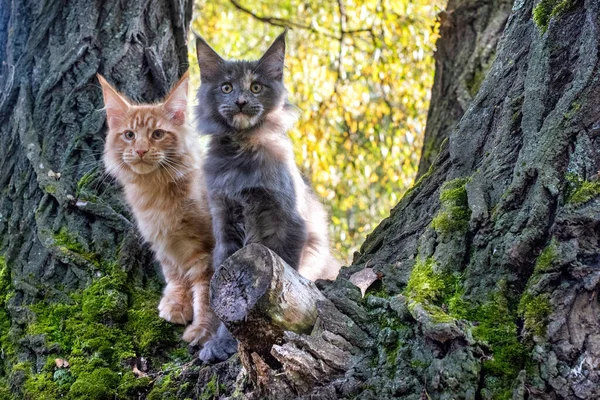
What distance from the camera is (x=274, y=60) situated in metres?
3.34

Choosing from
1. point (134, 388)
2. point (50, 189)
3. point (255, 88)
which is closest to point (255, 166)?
point (255, 88)

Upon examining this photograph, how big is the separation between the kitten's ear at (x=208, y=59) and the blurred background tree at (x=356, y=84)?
222 centimetres

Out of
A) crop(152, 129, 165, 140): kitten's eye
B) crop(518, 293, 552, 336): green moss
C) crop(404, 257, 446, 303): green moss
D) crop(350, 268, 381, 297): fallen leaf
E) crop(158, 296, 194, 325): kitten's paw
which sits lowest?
crop(158, 296, 194, 325): kitten's paw

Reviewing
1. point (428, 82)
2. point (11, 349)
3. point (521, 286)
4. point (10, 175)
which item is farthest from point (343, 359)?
point (428, 82)

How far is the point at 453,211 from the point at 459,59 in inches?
101

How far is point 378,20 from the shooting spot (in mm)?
5758

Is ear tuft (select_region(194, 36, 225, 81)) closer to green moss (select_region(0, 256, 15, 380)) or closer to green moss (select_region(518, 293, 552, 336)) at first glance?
green moss (select_region(0, 256, 15, 380))

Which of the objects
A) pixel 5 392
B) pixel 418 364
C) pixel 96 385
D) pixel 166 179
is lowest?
pixel 5 392

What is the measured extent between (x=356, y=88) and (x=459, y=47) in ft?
6.36

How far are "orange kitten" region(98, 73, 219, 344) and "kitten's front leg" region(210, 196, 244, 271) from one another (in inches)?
10.8

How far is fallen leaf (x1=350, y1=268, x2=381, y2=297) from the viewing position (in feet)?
6.96

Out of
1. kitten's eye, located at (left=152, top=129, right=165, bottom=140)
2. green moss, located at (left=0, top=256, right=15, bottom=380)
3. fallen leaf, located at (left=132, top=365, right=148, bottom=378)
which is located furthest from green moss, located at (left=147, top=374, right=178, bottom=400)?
kitten's eye, located at (left=152, top=129, right=165, bottom=140)

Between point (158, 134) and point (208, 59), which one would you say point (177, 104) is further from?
point (208, 59)

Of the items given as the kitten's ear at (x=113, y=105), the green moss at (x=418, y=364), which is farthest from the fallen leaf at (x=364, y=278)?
the kitten's ear at (x=113, y=105)
